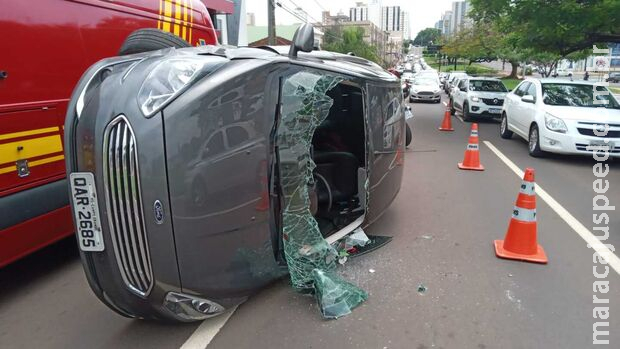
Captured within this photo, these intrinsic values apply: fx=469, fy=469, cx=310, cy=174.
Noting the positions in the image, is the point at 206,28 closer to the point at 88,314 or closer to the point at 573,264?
the point at 88,314

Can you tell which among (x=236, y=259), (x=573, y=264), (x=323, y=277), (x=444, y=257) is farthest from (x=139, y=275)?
(x=573, y=264)

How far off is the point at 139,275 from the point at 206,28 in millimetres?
4819

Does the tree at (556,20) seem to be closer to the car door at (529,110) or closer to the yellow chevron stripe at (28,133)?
the car door at (529,110)

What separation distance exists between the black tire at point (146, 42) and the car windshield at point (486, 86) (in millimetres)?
13432

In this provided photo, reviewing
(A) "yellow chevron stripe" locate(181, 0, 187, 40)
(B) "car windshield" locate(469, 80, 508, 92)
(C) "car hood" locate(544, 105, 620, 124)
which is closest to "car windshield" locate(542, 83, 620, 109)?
(C) "car hood" locate(544, 105, 620, 124)

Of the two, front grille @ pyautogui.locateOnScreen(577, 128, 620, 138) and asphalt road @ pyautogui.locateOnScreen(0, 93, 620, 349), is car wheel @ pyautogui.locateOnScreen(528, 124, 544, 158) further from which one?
asphalt road @ pyautogui.locateOnScreen(0, 93, 620, 349)

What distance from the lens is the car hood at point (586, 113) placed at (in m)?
8.16

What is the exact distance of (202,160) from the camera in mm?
2617

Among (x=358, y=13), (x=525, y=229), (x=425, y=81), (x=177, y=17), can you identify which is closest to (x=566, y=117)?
(x=525, y=229)

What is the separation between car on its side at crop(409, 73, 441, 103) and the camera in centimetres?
2275

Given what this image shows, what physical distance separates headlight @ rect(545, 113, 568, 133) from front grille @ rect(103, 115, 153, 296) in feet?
26.3

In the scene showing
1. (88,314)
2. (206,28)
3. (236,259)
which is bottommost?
(88,314)

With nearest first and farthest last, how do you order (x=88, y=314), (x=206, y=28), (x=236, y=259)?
(x=236, y=259), (x=88, y=314), (x=206, y=28)

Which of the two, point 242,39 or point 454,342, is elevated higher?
point 242,39
